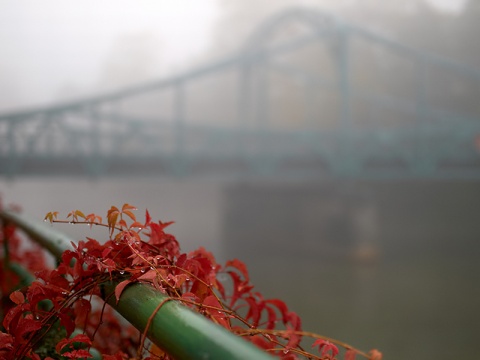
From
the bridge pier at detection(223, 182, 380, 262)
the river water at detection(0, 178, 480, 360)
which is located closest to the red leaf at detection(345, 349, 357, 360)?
the river water at detection(0, 178, 480, 360)

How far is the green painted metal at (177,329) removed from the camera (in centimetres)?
24

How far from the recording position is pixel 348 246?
408 inches

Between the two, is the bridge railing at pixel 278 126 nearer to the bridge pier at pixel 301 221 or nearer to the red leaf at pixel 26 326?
the bridge pier at pixel 301 221

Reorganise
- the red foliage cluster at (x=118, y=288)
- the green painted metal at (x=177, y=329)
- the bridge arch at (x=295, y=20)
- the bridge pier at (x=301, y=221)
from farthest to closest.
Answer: the bridge arch at (x=295, y=20), the bridge pier at (x=301, y=221), the red foliage cluster at (x=118, y=288), the green painted metal at (x=177, y=329)

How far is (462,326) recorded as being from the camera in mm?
5992

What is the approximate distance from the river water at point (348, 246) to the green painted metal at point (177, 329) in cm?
310

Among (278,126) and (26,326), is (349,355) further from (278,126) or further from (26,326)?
(278,126)

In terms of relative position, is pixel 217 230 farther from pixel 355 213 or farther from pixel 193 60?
pixel 193 60

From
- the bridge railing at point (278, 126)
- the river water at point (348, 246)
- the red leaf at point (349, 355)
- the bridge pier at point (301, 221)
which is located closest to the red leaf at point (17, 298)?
the red leaf at point (349, 355)

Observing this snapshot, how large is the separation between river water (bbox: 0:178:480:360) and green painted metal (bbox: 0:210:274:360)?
3101 mm

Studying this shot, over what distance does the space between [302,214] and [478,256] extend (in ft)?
11.3

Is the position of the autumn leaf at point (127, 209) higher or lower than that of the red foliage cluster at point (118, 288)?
higher

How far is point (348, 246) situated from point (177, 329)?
10.4 meters

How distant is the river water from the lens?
5836mm
